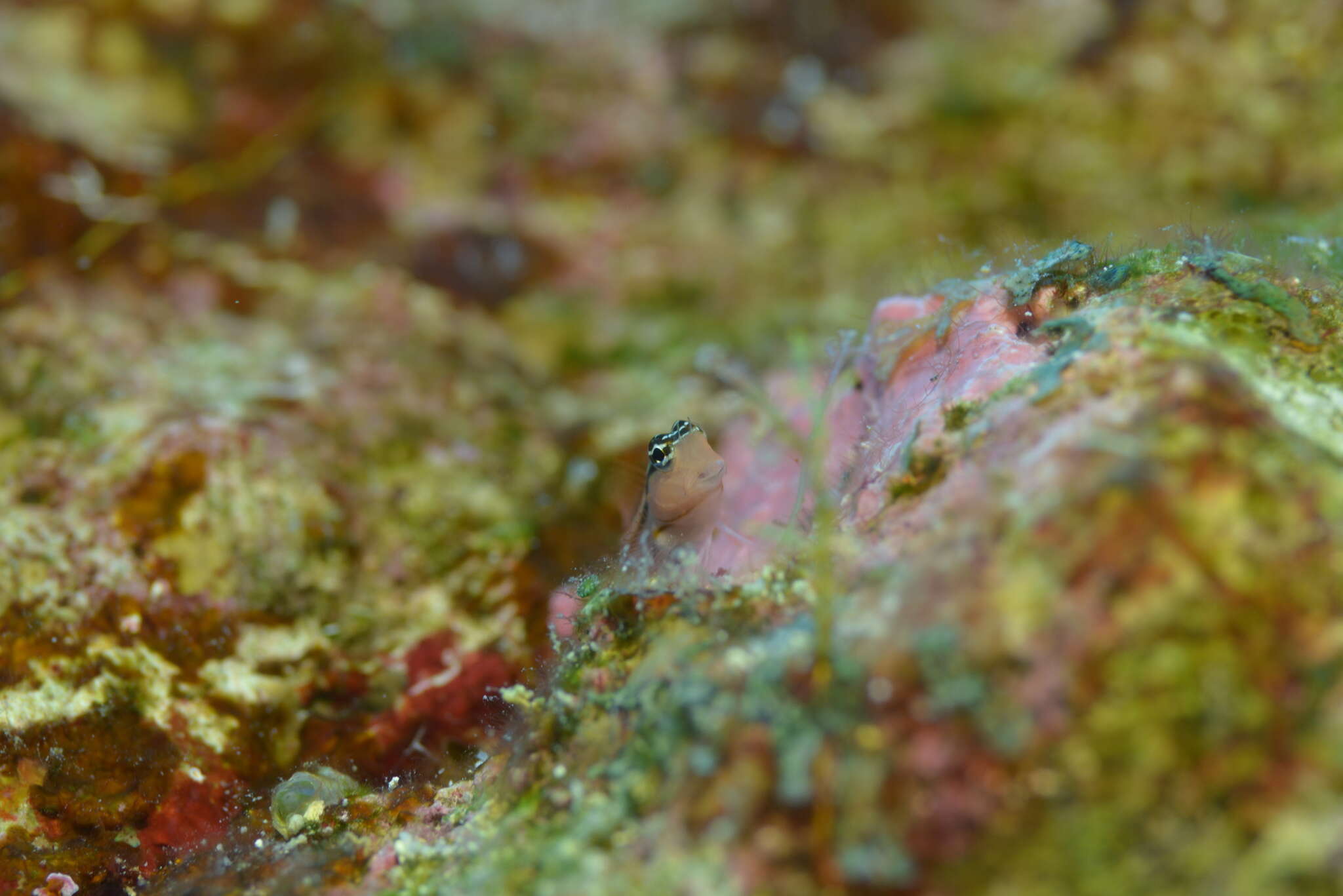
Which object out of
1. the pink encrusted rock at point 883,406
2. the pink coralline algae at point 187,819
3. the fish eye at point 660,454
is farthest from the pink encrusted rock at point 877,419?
the pink coralline algae at point 187,819

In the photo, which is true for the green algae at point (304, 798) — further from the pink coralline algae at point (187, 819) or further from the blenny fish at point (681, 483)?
the blenny fish at point (681, 483)

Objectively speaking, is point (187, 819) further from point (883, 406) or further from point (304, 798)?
point (883, 406)

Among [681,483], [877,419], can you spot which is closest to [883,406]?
[877,419]

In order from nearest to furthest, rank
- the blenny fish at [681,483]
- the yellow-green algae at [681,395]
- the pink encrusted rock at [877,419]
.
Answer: the yellow-green algae at [681,395], the pink encrusted rock at [877,419], the blenny fish at [681,483]

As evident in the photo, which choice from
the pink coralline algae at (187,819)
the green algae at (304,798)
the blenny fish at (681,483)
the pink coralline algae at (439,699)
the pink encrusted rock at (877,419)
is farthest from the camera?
the blenny fish at (681,483)

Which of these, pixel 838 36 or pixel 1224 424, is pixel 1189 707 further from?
pixel 838 36

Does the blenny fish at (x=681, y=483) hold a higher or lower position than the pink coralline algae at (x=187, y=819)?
higher

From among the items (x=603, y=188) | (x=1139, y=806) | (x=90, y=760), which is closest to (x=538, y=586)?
(x=90, y=760)

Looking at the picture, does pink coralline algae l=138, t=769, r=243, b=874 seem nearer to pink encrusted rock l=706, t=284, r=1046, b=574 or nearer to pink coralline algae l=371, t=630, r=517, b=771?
pink coralline algae l=371, t=630, r=517, b=771

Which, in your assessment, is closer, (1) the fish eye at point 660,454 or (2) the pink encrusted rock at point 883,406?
(2) the pink encrusted rock at point 883,406
